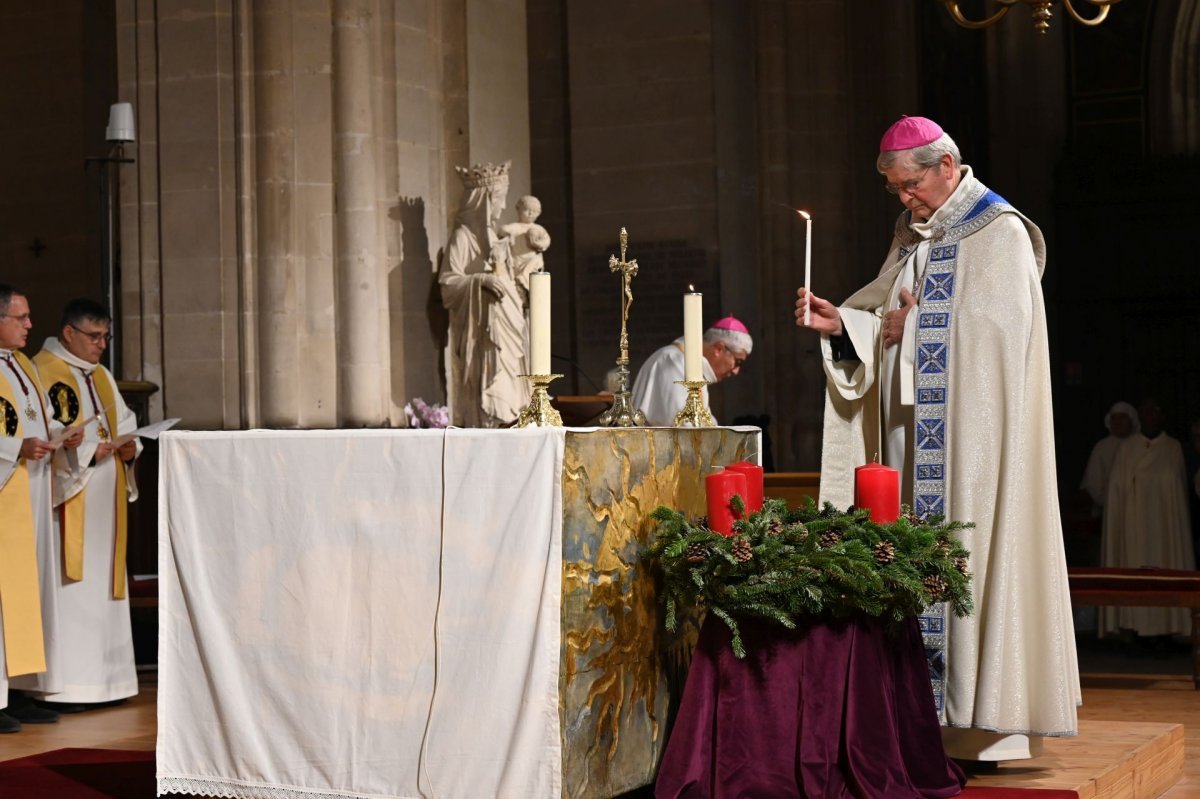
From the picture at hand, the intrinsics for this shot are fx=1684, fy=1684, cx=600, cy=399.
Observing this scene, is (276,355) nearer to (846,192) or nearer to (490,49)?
(490,49)

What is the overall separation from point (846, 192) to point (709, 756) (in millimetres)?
10450

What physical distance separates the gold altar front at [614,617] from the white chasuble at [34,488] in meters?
3.57

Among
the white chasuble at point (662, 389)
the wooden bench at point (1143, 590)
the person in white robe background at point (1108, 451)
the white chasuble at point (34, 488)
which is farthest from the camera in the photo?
the person in white robe background at point (1108, 451)

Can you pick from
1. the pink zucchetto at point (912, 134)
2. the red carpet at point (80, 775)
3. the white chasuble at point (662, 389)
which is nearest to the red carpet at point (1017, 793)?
the pink zucchetto at point (912, 134)

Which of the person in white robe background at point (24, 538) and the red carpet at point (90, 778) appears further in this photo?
the person in white robe background at point (24, 538)

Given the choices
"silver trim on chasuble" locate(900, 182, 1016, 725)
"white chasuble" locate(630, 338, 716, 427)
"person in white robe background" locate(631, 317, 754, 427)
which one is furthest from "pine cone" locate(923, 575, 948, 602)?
"white chasuble" locate(630, 338, 716, 427)

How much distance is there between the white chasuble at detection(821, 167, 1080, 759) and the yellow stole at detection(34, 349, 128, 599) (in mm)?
3828

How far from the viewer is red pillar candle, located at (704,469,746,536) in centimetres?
454

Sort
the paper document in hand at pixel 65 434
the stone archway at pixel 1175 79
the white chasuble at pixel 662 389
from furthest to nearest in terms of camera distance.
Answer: the stone archway at pixel 1175 79
the white chasuble at pixel 662 389
the paper document in hand at pixel 65 434

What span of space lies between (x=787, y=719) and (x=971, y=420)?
1.28m

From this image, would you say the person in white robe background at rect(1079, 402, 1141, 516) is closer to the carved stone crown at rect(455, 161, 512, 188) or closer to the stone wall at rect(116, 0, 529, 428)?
the carved stone crown at rect(455, 161, 512, 188)

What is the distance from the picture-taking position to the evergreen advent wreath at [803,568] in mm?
4309

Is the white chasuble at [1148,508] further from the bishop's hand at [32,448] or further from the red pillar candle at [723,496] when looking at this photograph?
the red pillar candle at [723,496]

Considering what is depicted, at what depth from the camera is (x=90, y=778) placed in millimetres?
5441
